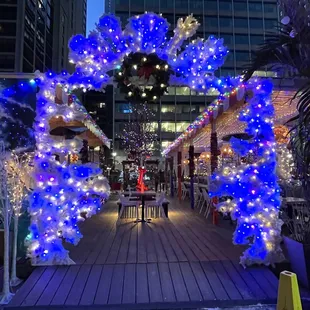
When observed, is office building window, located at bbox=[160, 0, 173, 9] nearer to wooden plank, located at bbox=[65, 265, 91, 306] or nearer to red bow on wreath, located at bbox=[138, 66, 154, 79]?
red bow on wreath, located at bbox=[138, 66, 154, 79]

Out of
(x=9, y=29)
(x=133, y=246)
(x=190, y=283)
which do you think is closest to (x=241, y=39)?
(x=9, y=29)

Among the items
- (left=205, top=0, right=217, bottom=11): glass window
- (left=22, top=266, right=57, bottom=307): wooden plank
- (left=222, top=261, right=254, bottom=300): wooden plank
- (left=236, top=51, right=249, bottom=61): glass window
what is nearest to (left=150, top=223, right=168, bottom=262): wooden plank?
(left=222, top=261, right=254, bottom=300): wooden plank

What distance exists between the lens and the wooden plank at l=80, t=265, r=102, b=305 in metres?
3.25

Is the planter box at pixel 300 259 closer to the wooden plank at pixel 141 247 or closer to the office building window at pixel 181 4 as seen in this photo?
the wooden plank at pixel 141 247

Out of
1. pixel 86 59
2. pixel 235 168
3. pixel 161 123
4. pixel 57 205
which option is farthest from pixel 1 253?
pixel 161 123

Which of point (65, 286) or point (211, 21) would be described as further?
point (211, 21)

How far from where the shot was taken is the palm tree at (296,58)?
352 cm

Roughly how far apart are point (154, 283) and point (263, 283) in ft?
4.36

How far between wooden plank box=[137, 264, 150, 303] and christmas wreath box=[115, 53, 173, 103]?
9.11ft

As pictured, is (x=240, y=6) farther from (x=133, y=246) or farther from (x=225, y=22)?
(x=133, y=246)

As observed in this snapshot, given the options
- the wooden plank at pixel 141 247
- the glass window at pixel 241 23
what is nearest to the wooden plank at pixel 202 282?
the wooden plank at pixel 141 247

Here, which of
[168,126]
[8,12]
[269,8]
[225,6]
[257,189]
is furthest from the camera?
[269,8]

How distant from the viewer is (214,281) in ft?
12.0

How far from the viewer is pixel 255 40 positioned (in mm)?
46312
